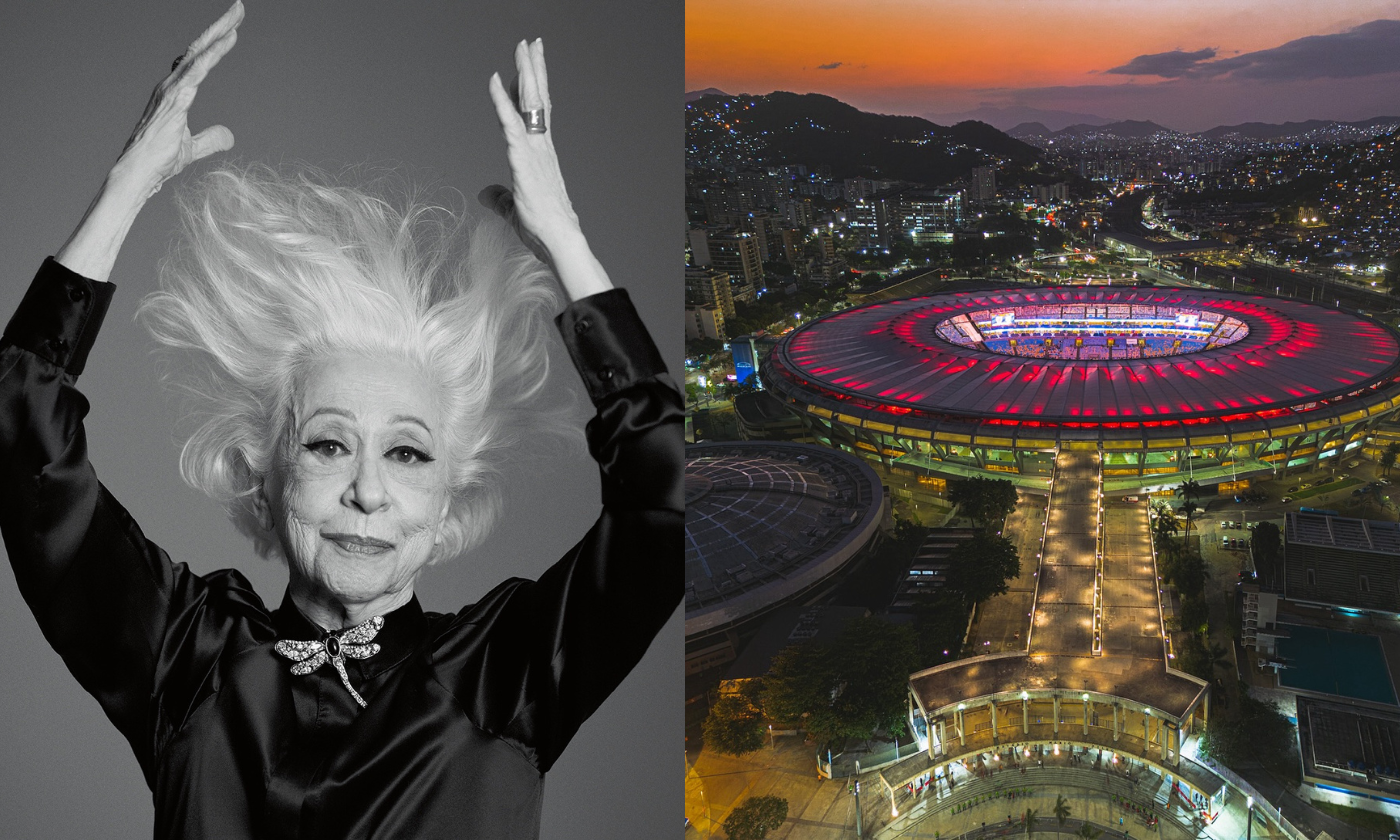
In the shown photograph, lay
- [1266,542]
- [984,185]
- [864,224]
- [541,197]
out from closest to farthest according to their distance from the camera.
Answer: [541,197] → [1266,542] → [984,185] → [864,224]

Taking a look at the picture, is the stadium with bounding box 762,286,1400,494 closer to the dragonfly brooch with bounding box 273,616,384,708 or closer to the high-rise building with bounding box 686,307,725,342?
the high-rise building with bounding box 686,307,725,342

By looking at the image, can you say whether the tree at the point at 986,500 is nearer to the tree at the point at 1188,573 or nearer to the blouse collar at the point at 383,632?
the tree at the point at 1188,573

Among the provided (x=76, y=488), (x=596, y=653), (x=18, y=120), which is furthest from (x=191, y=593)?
(x=18, y=120)

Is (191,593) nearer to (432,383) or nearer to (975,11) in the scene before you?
(432,383)

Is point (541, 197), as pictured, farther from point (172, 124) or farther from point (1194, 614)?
point (1194, 614)

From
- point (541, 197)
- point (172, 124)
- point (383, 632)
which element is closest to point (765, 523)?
point (383, 632)

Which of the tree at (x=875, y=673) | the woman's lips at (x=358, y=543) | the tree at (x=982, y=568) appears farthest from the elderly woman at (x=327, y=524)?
the tree at (x=982, y=568)
